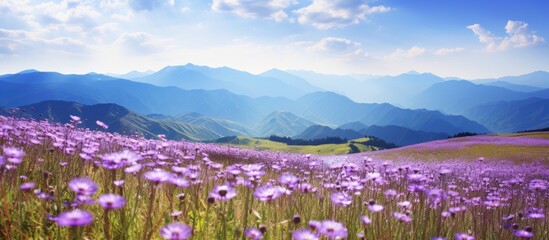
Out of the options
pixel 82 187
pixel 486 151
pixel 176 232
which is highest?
pixel 82 187

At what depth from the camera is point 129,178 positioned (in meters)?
7.19

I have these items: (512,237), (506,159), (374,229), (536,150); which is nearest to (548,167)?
(506,159)

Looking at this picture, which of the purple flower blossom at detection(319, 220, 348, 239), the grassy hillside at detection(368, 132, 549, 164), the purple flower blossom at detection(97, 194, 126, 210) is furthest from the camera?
the grassy hillside at detection(368, 132, 549, 164)

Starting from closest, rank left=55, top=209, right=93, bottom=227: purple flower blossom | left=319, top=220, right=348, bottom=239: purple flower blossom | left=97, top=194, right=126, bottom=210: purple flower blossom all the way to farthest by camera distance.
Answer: left=55, top=209, right=93, bottom=227: purple flower blossom
left=97, top=194, right=126, bottom=210: purple flower blossom
left=319, top=220, right=348, bottom=239: purple flower blossom

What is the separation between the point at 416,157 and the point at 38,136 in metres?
36.8

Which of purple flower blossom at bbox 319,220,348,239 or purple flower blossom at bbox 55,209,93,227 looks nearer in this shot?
purple flower blossom at bbox 55,209,93,227

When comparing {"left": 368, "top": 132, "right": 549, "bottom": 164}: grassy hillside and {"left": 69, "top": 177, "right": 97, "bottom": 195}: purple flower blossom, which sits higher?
{"left": 69, "top": 177, "right": 97, "bottom": 195}: purple flower blossom

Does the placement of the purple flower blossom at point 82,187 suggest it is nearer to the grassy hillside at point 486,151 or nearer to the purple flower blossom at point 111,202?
the purple flower blossom at point 111,202

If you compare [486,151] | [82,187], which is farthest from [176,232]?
[486,151]

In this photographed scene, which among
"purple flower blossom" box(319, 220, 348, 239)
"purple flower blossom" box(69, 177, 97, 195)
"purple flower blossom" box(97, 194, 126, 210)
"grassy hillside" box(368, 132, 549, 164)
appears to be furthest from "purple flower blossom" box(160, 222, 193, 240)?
"grassy hillside" box(368, 132, 549, 164)

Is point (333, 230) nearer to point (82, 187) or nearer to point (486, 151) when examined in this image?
point (82, 187)

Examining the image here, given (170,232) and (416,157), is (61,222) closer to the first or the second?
(170,232)

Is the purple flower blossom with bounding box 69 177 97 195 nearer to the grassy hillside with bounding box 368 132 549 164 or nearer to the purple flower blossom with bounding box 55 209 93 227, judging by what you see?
the purple flower blossom with bounding box 55 209 93 227

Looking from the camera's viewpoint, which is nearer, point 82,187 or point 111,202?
point 111,202
